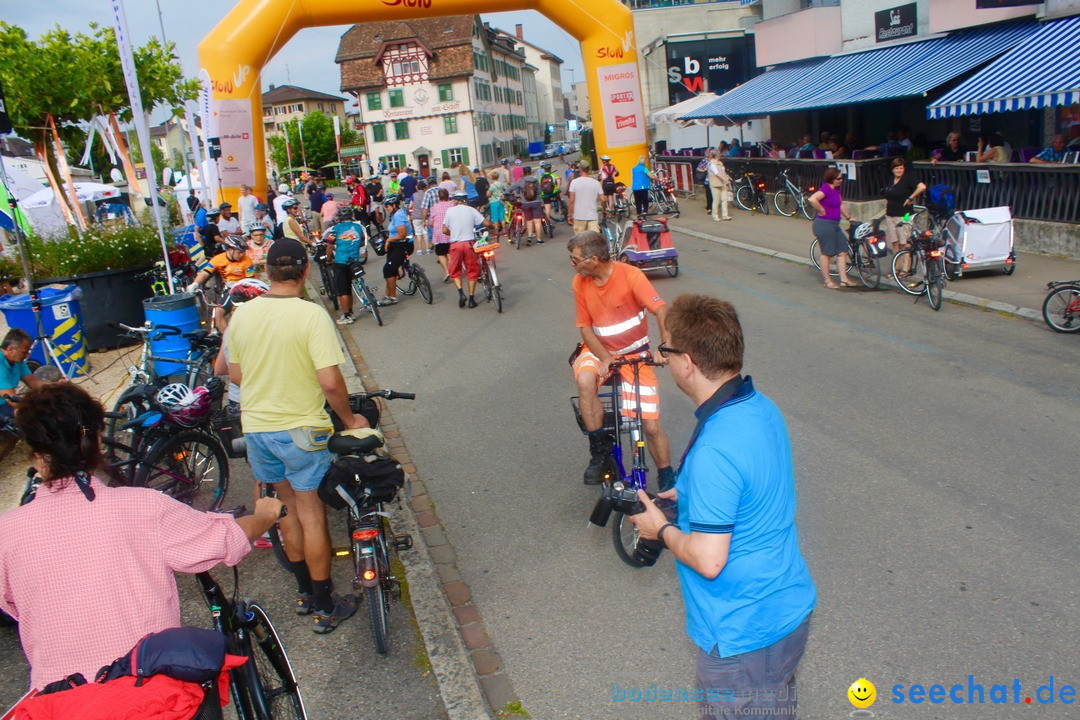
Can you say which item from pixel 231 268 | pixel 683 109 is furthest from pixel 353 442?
pixel 683 109

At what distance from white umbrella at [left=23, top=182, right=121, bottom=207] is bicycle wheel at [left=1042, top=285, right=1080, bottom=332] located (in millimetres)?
22019

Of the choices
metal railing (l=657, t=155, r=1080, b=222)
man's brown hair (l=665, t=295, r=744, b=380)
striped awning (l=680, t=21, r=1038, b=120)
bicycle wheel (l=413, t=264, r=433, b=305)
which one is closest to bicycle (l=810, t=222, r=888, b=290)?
metal railing (l=657, t=155, r=1080, b=222)

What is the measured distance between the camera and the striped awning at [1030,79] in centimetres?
1356

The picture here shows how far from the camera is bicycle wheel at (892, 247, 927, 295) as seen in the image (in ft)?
39.2

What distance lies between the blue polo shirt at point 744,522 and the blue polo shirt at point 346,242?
10.6m

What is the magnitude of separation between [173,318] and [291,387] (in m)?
6.09

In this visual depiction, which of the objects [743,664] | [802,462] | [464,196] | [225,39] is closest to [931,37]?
[464,196]

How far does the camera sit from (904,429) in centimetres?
678

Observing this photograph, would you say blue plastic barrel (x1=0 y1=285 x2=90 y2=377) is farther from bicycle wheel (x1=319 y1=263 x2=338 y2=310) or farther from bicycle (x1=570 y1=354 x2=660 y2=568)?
bicycle (x1=570 y1=354 x2=660 y2=568)

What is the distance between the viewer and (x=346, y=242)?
1252cm

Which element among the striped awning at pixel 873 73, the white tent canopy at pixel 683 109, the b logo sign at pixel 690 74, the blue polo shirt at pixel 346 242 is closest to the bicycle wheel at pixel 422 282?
the blue polo shirt at pixel 346 242

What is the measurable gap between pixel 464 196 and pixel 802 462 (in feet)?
27.0

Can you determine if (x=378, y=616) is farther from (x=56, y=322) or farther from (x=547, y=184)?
(x=547, y=184)

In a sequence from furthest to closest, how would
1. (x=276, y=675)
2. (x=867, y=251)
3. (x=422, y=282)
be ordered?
(x=422, y=282)
(x=867, y=251)
(x=276, y=675)
